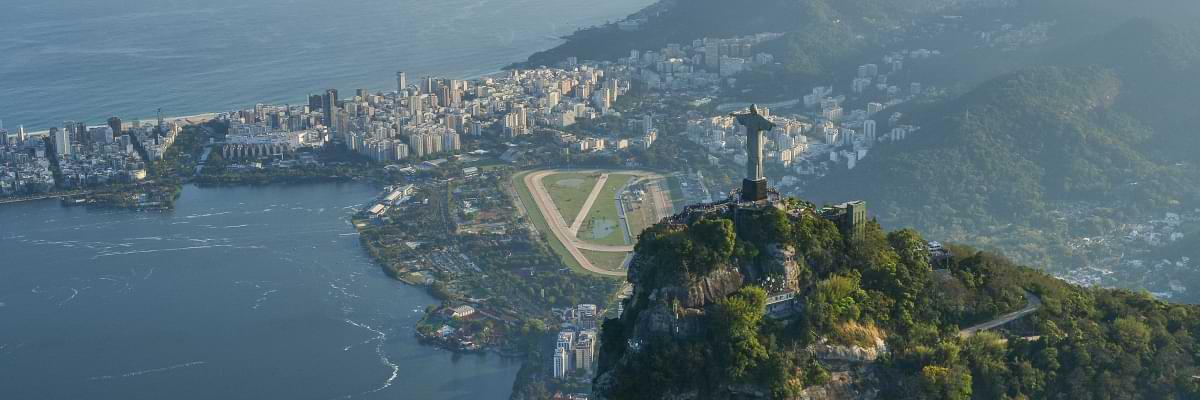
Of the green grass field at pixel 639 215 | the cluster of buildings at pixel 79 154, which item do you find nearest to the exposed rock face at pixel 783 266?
the green grass field at pixel 639 215

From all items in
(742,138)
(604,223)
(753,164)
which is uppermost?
(753,164)

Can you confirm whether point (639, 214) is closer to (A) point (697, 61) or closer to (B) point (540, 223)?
(B) point (540, 223)

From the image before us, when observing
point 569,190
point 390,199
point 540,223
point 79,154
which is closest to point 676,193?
point 569,190

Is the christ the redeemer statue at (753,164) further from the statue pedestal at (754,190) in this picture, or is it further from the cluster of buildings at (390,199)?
the cluster of buildings at (390,199)

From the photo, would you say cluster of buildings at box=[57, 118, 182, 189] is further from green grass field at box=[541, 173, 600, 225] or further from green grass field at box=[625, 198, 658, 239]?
green grass field at box=[625, 198, 658, 239]

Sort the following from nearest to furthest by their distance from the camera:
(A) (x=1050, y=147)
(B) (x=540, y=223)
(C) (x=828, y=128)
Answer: (B) (x=540, y=223), (A) (x=1050, y=147), (C) (x=828, y=128)

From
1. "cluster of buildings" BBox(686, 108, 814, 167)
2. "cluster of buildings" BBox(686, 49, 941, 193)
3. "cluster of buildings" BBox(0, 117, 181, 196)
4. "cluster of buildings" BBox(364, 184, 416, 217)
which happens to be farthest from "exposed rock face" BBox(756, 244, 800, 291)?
"cluster of buildings" BBox(0, 117, 181, 196)
